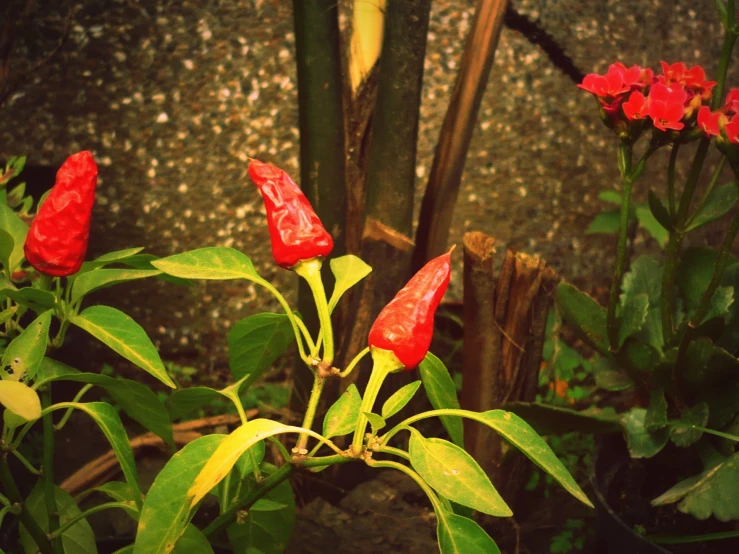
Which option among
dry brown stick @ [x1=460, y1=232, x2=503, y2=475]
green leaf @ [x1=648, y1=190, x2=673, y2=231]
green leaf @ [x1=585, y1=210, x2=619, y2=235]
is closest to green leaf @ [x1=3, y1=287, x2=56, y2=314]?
dry brown stick @ [x1=460, y1=232, x2=503, y2=475]

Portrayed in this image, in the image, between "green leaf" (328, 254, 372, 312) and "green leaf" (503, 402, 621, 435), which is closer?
"green leaf" (328, 254, 372, 312)

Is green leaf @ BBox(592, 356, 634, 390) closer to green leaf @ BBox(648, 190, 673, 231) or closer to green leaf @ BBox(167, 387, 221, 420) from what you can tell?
green leaf @ BBox(648, 190, 673, 231)

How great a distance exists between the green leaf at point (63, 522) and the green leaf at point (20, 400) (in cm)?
33

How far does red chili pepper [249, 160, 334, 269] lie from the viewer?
81 centimetres

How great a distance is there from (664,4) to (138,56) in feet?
5.31

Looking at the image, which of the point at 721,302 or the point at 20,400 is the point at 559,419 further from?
the point at 20,400

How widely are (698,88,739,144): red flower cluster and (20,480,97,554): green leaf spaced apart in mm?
969

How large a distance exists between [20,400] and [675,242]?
39.4 inches

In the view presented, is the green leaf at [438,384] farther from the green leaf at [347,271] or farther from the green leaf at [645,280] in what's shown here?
the green leaf at [645,280]

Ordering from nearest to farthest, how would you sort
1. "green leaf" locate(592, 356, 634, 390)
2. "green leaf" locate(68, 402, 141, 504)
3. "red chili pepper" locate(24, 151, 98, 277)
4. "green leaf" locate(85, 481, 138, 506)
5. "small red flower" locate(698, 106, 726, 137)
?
"green leaf" locate(68, 402, 141, 504) → "red chili pepper" locate(24, 151, 98, 277) → "green leaf" locate(85, 481, 138, 506) → "small red flower" locate(698, 106, 726, 137) → "green leaf" locate(592, 356, 634, 390)

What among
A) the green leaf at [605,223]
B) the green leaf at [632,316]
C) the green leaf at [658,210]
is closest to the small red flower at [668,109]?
the green leaf at [658,210]

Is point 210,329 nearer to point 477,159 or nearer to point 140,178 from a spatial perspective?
point 140,178

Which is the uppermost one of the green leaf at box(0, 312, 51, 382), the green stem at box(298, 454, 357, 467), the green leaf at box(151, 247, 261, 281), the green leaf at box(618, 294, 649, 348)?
the green leaf at box(151, 247, 261, 281)

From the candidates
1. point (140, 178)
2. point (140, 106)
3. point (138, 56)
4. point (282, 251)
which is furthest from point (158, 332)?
point (282, 251)
